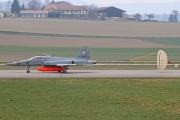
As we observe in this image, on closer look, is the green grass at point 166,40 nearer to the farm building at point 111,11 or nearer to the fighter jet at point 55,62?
the fighter jet at point 55,62

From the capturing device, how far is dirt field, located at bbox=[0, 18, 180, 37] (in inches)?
3976

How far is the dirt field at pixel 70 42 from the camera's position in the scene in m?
82.8

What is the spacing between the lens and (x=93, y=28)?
10950cm

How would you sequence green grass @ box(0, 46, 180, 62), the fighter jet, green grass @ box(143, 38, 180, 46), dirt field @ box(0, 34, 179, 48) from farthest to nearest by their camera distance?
green grass @ box(143, 38, 180, 46), dirt field @ box(0, 34, 179, 48), green grass @ box(0, 46, 180, 62), the fighter jet

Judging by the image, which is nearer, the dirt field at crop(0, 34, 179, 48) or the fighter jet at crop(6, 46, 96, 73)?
the fighter jet at crop(6, 46, 96, 73)

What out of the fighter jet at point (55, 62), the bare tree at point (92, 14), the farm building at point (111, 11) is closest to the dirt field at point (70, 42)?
the fighter jet at point (55, 62)
